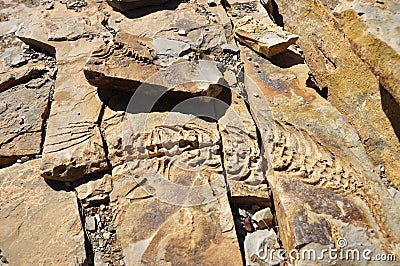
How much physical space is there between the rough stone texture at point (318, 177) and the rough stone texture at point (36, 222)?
1494mm

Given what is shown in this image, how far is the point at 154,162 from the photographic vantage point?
318 centimetres

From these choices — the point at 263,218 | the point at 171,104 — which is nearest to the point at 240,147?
the point at 263,218

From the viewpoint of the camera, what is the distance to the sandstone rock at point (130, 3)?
4.60 meters

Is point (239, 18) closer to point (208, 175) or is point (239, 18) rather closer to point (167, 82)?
point (167, 82)

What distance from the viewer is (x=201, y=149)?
10.7ft

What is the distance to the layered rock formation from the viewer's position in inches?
111

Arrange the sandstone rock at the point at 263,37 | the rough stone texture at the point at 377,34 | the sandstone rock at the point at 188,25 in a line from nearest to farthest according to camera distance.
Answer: the rough stone texture at the point at 377,34 → the sandstone rock at the point at 188,25 → the sandstone rock at the point at 263,37

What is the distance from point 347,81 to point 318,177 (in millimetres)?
1021

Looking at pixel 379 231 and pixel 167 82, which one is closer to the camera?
pixel 379 231

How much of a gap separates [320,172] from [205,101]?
112 cm

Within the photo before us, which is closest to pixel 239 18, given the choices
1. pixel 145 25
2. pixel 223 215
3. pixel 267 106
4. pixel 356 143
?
pixel 145 25

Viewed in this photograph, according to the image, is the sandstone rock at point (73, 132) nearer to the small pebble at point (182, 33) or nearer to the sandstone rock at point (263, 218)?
the small pebble at point (182, 33)

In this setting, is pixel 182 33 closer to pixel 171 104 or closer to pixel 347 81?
pixel 171 104

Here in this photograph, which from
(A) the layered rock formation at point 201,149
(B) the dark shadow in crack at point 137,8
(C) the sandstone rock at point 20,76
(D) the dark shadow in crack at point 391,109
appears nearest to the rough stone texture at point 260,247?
(A) the layered rock formation at point 201,149
